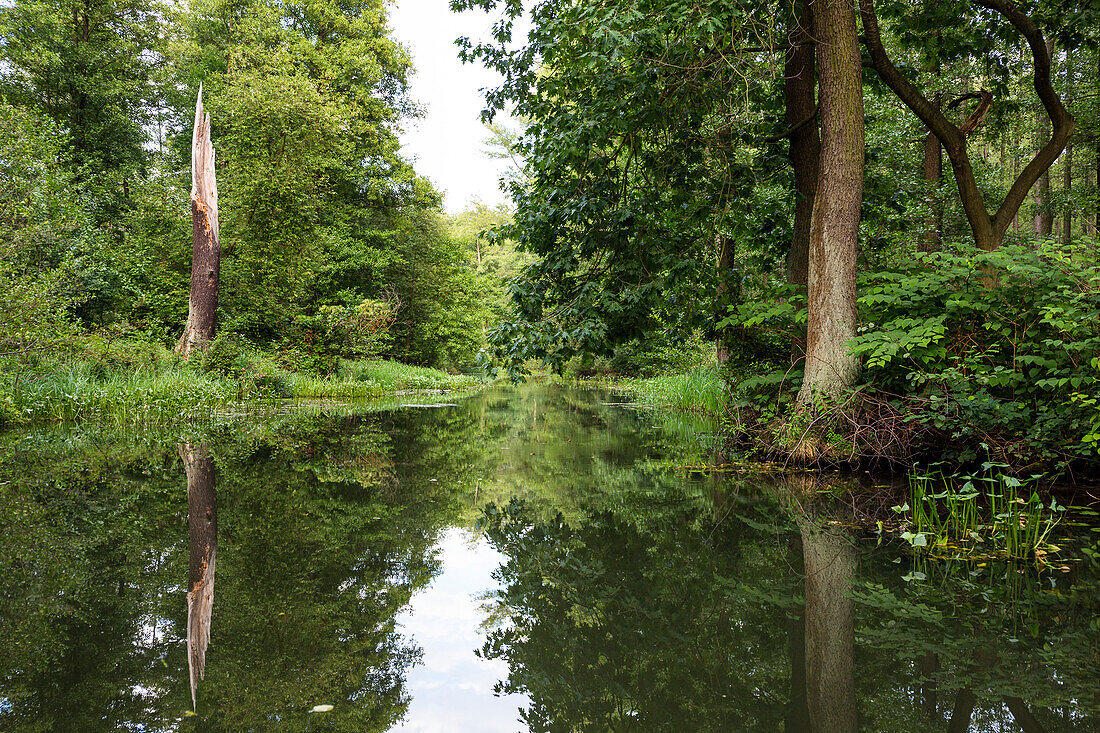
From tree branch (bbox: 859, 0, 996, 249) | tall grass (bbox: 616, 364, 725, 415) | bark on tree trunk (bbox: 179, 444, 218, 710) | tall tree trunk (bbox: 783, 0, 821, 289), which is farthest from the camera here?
tall grass (bbox: 616, 364, 725, 415)

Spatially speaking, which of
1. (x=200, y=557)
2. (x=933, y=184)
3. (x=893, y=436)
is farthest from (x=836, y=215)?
(x=933, y=184)

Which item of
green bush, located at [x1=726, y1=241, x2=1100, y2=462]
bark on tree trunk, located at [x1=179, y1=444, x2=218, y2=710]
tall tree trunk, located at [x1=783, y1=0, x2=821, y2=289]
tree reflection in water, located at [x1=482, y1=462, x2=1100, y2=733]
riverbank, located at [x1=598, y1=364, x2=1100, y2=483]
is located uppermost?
tall tree trunk, located at [x1=783, y1=0, x2=821, y2=289]

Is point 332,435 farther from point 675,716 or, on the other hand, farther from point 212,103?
point 212,103

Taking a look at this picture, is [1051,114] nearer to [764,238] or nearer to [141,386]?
[764,238]

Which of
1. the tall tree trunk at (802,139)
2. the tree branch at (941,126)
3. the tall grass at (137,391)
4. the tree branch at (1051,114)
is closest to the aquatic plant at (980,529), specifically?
the tall tree trunk at (802,139)

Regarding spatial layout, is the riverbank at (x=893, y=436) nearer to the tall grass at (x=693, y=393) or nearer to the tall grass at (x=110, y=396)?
the tall grass at (x=693, y=393)

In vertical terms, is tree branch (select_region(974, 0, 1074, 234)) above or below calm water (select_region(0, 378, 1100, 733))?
above

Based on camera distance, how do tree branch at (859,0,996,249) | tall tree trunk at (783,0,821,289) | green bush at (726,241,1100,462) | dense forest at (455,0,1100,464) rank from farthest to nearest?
tall tree trunk at (783,0,821,289), tree branch at (859,0,996,249), dense forest at (455,0,1100,464), green bush at (726,241,1100,462)

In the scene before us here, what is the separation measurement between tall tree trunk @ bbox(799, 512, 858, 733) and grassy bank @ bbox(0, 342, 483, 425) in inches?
375

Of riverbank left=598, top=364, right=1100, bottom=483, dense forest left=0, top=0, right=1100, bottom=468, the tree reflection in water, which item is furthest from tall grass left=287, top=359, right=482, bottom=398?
the tree reflection in water

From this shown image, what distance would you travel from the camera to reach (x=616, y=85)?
20.3ft

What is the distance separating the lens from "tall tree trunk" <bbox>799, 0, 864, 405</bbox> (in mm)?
5652

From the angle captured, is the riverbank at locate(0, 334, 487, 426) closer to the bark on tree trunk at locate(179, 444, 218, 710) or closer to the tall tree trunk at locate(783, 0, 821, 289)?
the bark on tree trunk at locate(179, 444, 218, 710)

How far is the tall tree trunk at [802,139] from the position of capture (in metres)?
7.09
